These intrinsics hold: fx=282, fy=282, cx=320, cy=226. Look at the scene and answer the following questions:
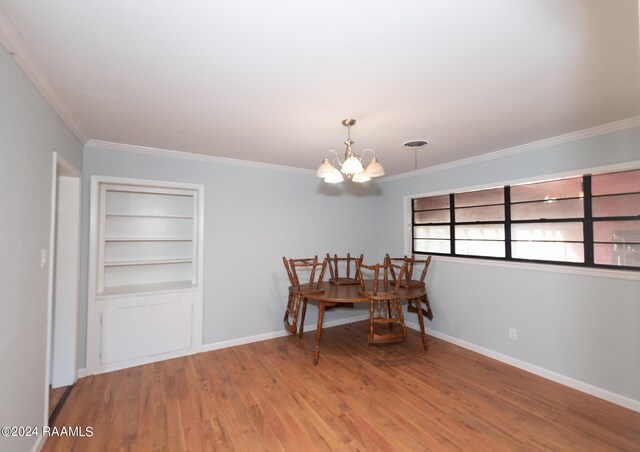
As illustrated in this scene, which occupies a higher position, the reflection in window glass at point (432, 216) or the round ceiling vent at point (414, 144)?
the round ceiling vent at point (414, 144)

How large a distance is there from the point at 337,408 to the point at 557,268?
8.04ft

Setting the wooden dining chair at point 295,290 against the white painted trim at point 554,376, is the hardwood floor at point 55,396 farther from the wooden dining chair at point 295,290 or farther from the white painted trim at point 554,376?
the white painted trim at point 554,376

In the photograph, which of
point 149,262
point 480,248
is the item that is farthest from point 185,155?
point 480,248

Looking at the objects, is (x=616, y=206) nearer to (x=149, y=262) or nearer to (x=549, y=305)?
(x=549, y=305)

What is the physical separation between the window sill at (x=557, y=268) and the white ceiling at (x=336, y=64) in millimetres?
1260

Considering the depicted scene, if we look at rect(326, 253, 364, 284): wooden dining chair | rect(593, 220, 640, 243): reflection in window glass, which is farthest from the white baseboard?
rect(593, 220, 640, 243): reflection in window glass

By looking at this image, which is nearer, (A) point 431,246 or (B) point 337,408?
(B) point 337,408

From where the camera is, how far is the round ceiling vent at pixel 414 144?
287cm

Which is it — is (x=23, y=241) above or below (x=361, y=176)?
below

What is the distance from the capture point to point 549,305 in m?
2.79

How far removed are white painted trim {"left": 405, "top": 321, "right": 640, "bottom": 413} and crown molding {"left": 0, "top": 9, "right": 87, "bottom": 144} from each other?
457 cm

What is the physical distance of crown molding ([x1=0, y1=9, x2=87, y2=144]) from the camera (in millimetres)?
1305

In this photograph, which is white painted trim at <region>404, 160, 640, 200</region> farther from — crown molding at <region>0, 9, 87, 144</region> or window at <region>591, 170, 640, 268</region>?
crown molding at <region>0, 9, 87, 144</region>

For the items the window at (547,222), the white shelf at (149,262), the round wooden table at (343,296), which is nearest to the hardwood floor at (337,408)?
the round wooden table at (343,296)
